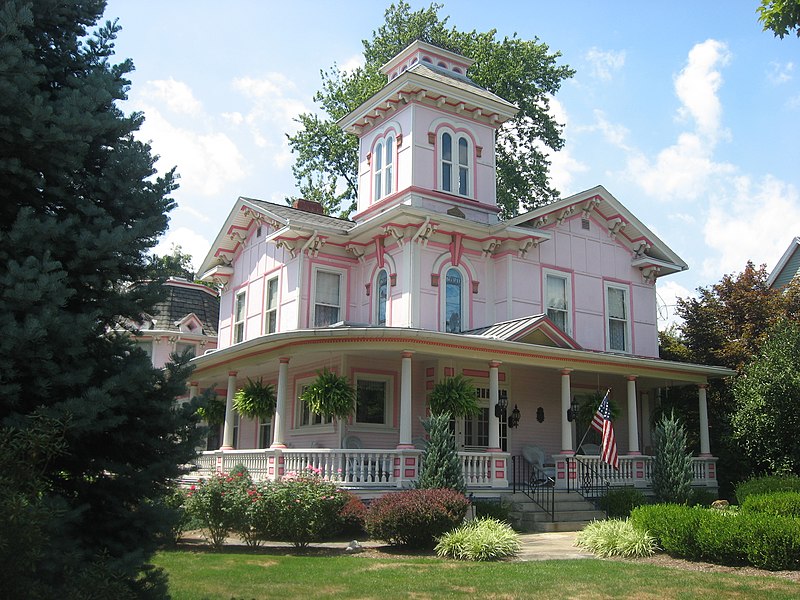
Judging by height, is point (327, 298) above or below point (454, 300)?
above

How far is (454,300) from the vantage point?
2162 centimetres

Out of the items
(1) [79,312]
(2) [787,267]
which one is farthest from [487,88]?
(1) [79,312]

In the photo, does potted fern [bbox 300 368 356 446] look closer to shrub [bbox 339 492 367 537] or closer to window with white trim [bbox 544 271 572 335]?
shrub [bbox 339 492 367 537]

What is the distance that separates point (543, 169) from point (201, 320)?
704 inches

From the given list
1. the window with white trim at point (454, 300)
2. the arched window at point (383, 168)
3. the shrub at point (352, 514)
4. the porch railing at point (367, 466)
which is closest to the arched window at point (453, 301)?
the window with white trim at point (454, 300)

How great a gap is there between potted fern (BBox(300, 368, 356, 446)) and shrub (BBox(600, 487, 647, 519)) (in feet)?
21.0

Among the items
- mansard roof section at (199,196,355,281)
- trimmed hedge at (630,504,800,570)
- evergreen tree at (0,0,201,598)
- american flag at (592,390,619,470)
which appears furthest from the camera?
mansard roof section at (199,196,355,281)

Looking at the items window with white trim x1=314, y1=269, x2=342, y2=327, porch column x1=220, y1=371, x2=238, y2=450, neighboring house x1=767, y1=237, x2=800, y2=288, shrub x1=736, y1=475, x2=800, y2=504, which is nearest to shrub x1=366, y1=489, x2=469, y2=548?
shrub x1=736, y1=475, x2=800, y2=504

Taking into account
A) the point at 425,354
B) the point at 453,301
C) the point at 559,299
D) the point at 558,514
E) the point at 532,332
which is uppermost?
the point at 559,299

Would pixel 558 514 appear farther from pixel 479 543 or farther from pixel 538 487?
pixel 479 543

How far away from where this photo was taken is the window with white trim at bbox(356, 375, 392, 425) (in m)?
20.1

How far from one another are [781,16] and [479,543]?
382 inches

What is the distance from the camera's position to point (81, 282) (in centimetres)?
699

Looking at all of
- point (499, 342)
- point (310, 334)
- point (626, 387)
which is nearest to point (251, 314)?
point (310, 334)
